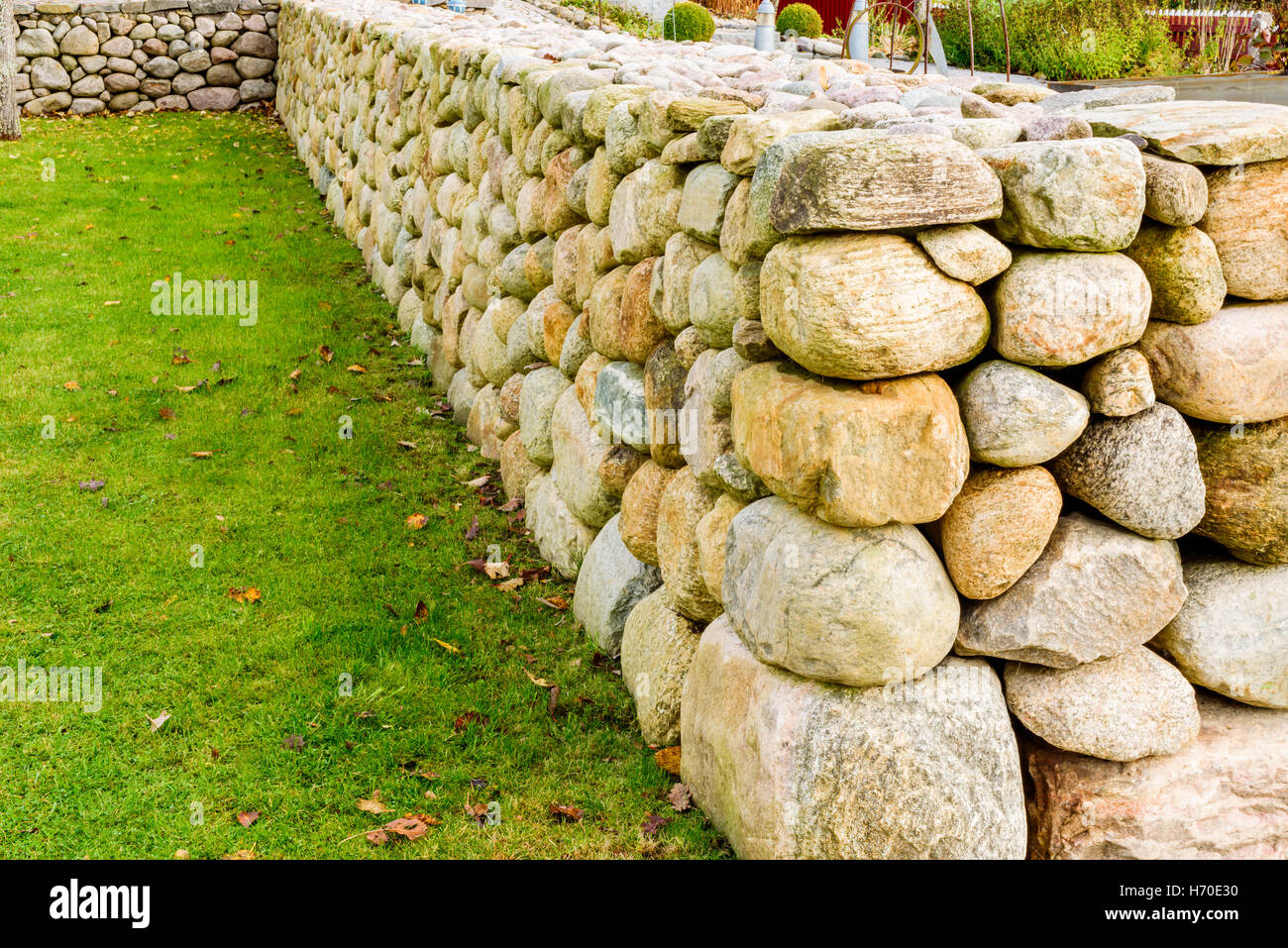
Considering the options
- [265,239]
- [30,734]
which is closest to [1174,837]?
[30,734]

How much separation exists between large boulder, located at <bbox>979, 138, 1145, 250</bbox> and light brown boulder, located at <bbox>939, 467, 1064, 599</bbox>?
0.54m

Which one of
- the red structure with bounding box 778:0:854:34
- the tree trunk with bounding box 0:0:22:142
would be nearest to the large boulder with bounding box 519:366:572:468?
the tree trunk with bounding box 0:0:22:142

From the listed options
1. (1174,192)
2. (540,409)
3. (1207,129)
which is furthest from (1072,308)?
(540,409)

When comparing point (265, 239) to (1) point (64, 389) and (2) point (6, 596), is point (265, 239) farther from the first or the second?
(2) point (6, 596)

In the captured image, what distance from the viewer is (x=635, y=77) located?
4.50 m

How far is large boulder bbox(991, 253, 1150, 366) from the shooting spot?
238 cm

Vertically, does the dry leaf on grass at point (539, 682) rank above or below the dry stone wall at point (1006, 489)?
below

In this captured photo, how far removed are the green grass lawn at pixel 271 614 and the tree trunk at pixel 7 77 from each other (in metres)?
5.33

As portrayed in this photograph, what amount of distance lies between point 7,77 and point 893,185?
12.3m

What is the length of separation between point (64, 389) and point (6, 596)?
224 centimetres

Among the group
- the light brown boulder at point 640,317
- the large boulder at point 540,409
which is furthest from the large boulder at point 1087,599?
the large boulder at point 540,409

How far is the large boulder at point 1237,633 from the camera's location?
8.34 ft

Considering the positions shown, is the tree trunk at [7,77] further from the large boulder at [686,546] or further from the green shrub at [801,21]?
the large boulder at [686,546]

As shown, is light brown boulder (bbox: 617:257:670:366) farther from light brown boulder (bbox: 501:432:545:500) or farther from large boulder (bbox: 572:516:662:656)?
light brown boulder (bbox: 501:432:545:500)
